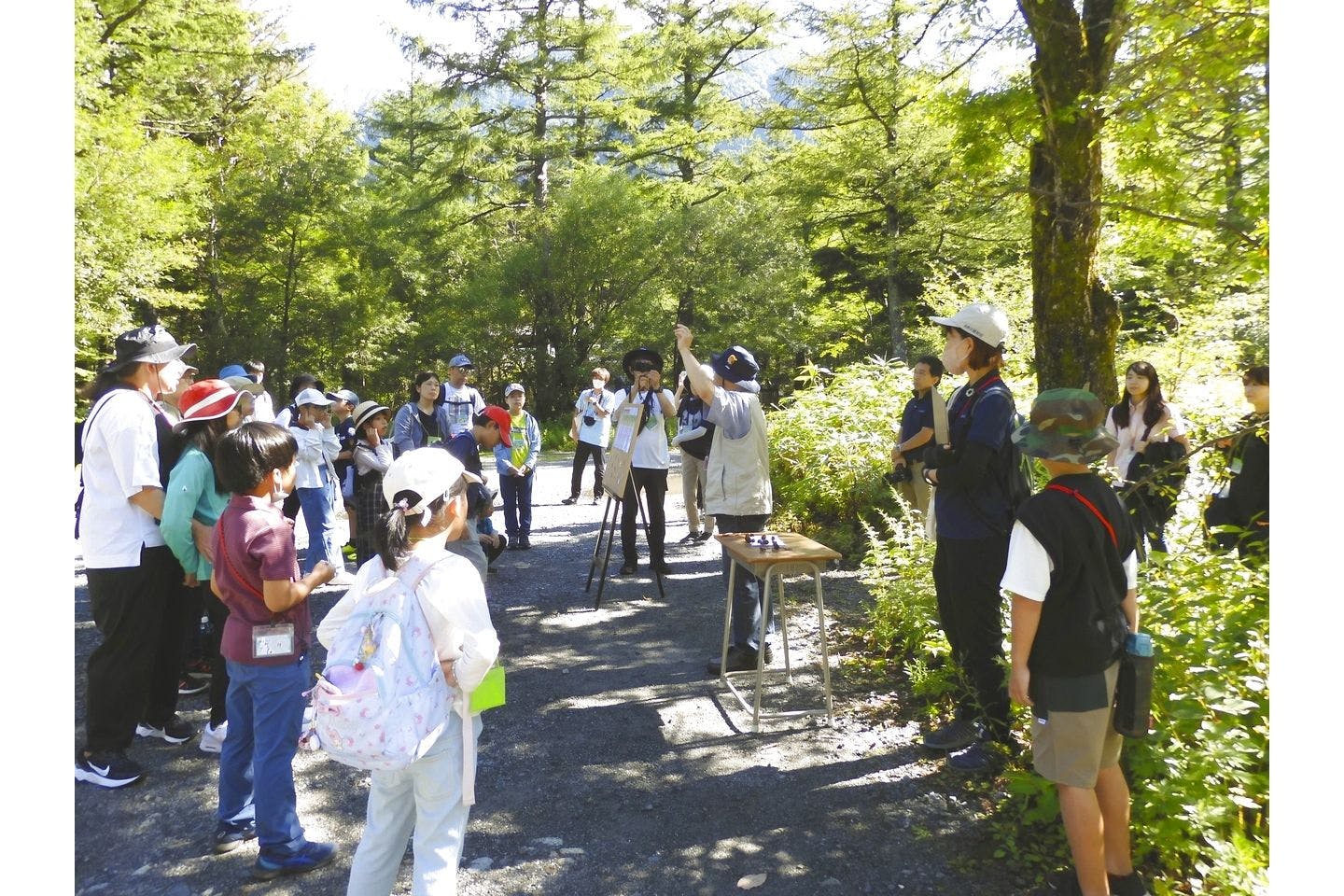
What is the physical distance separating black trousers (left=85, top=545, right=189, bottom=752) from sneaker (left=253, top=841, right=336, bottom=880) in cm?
130

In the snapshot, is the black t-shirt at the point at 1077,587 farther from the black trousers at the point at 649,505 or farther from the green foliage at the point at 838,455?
the green foliage at the point at 838,455

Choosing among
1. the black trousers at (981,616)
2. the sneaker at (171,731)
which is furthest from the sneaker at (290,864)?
the black trousers at (981,616)

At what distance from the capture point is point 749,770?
4.52 metres

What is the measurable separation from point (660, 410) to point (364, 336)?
68.0 feet

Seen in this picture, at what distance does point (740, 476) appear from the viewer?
5934mm

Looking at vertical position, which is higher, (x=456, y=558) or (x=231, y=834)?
(x=456, y=558)

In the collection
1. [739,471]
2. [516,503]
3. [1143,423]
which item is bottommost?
[516,503]

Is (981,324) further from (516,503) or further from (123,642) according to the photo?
(516,503)

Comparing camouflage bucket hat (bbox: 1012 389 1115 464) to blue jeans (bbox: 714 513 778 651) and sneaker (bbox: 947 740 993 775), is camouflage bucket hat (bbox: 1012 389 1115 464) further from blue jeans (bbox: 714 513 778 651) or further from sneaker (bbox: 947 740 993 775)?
blue jeans (bbox: 714 513 778 651)

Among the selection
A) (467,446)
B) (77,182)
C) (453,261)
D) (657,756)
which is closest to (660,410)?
(467,446)

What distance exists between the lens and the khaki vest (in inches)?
233

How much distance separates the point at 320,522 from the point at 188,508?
11.9 ft

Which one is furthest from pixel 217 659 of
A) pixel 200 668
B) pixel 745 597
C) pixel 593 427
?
pixel 593 427

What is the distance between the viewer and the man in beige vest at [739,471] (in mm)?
5832
